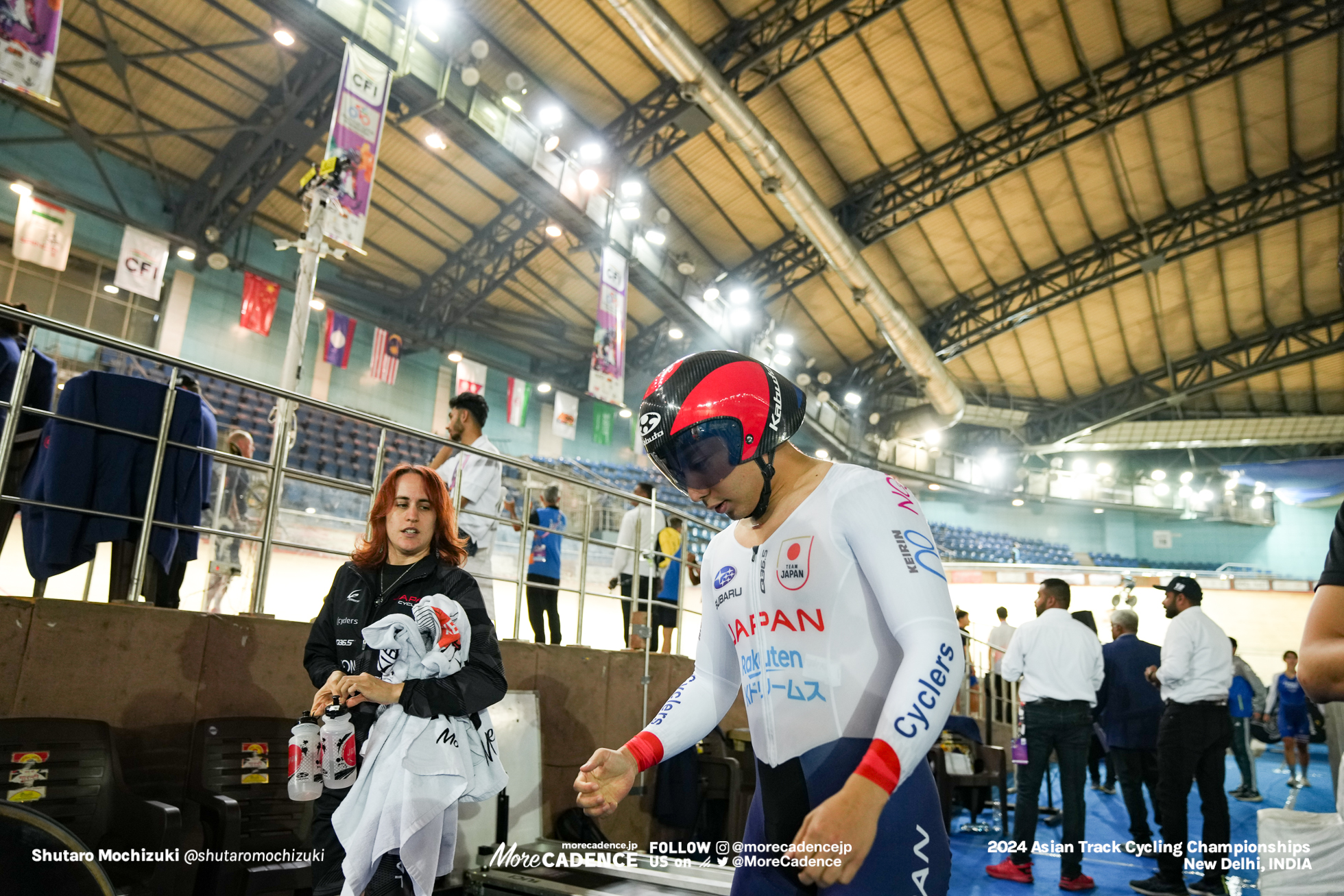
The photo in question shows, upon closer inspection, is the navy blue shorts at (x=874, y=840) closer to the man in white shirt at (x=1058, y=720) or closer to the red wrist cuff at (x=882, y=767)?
the red wrist cuff at (x=882, y=767)

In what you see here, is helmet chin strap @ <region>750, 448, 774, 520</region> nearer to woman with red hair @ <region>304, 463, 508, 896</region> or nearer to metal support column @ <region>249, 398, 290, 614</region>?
woman with red hair @ <region>304, 463, 508, 896</region>

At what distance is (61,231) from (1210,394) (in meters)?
33.5

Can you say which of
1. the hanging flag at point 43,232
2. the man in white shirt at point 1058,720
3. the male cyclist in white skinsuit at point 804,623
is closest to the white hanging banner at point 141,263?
the hanging flag at point 43,232

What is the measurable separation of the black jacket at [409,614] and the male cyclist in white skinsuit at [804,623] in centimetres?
96

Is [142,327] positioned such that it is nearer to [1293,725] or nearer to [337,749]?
[337,749]

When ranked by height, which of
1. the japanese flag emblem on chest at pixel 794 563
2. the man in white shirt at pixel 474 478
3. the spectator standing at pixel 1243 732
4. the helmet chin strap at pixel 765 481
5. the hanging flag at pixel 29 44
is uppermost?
the hanging flag at pixel 29 44

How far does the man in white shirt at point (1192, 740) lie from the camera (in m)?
5.25

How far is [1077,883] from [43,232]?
17.7 m

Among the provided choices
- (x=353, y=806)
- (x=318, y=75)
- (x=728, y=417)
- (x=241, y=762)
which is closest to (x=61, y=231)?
(x=318, y=75)

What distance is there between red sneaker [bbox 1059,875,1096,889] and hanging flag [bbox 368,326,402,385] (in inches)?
683

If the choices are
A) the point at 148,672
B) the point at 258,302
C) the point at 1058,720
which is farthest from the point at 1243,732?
the point at 258,302

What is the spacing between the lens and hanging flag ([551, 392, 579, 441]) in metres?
22.9

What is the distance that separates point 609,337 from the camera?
16.2 metres

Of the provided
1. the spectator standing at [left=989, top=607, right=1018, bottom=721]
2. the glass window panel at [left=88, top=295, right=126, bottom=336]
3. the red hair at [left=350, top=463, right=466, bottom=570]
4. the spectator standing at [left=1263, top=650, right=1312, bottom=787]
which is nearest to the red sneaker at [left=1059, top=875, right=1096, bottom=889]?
the red hair at [left=350, top=463, right=466, bottom=570]
